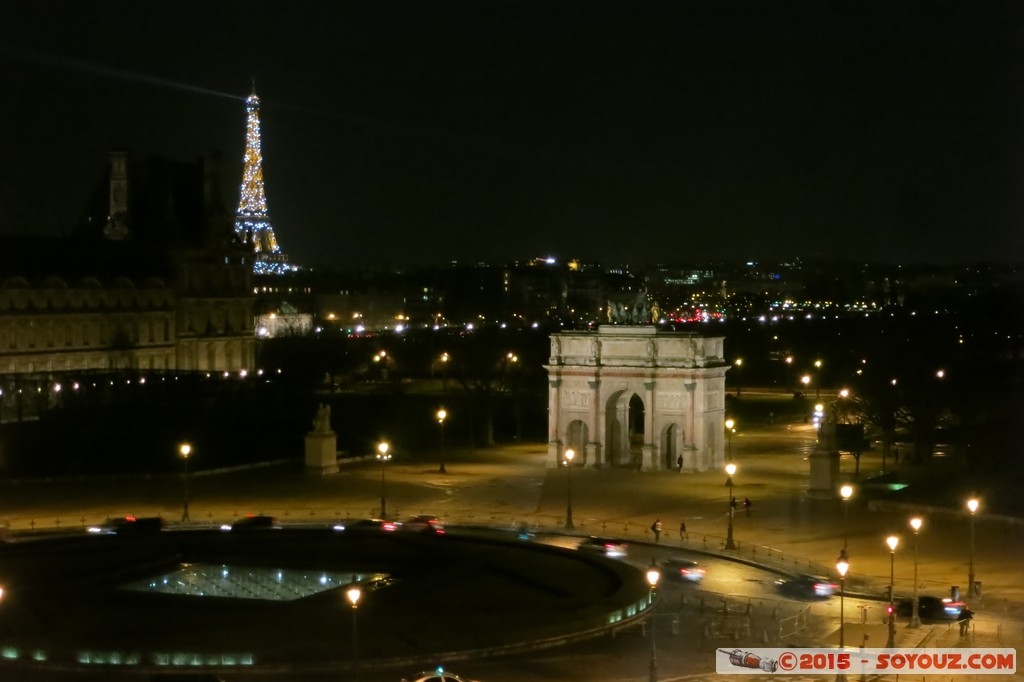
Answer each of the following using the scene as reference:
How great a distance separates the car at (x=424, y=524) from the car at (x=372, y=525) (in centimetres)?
31

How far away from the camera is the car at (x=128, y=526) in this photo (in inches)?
1793

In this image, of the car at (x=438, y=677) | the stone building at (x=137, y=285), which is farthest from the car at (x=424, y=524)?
the stone building at (x=137, y=285)

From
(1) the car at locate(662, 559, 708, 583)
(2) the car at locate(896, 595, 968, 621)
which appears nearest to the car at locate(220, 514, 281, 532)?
(1) the car at locate(662, 559, 708, 583)

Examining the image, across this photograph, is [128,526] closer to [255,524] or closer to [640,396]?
[255,524]

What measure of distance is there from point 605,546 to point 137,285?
2710 inches

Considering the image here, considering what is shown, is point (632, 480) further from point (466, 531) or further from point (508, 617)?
point (508, 617)

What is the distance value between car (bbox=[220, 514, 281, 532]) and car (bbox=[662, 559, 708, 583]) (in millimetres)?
11458

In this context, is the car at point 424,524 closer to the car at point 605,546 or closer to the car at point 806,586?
the car at point 605,546

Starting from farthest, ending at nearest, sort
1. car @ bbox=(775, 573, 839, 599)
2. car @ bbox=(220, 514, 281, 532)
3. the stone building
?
the stone building
car @ bbox=(220, 514, 281, 532)
car @ bbox=(775, 573, 839, 599)

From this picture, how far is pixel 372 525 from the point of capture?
1837 inches

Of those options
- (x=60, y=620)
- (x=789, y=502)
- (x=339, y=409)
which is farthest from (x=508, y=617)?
(x=339, y=409)

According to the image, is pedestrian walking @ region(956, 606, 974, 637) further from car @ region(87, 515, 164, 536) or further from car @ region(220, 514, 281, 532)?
car @ region(87, 515, 164, 536)

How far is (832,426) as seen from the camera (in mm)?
59312

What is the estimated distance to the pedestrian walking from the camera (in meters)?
32.8
